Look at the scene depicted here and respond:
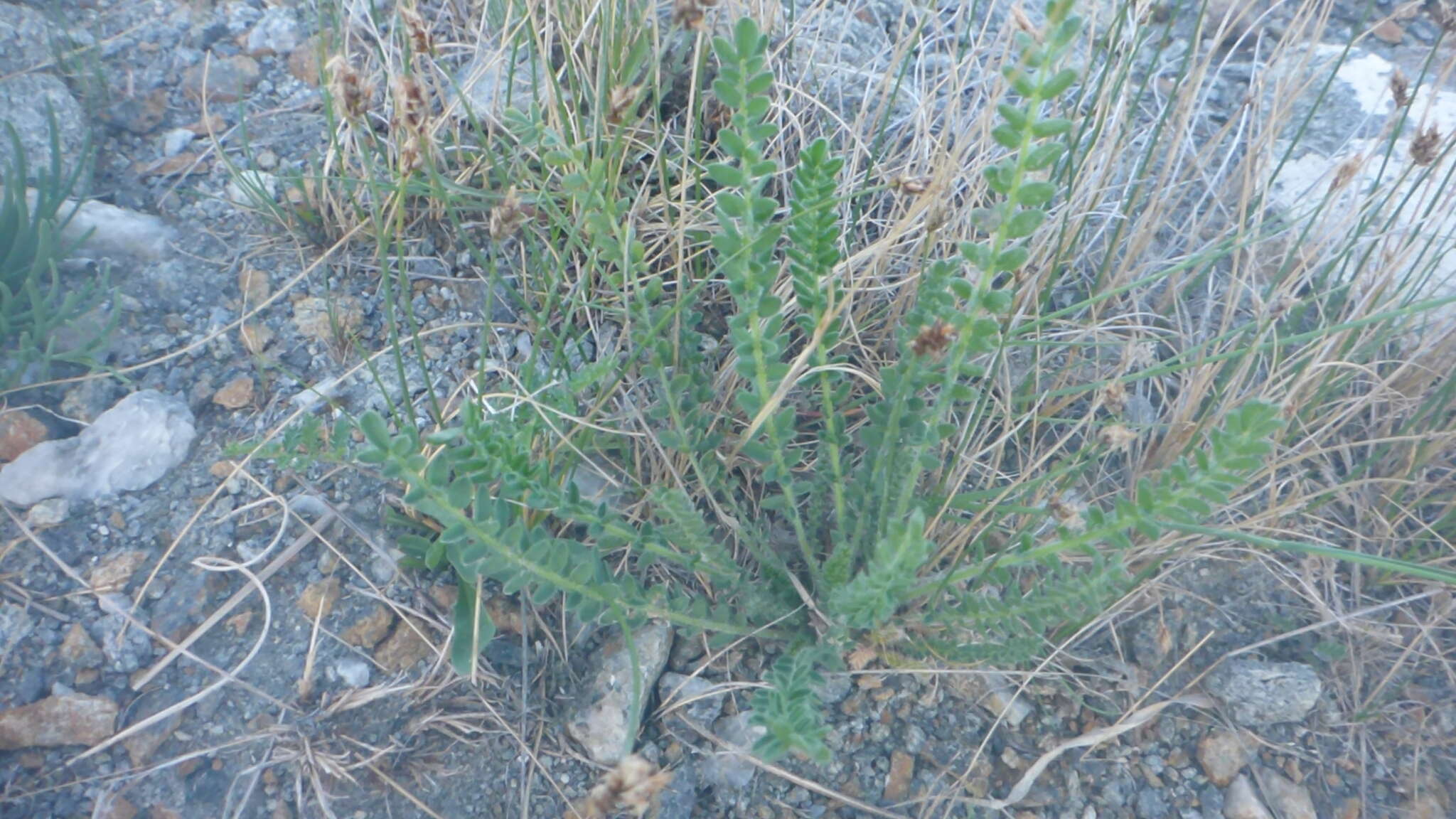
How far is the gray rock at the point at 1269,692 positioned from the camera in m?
1.67

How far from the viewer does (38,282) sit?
5.78 ft

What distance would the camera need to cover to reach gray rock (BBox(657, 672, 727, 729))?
165cm

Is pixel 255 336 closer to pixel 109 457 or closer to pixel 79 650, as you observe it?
pixel 109 457

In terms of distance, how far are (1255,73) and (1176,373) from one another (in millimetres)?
774

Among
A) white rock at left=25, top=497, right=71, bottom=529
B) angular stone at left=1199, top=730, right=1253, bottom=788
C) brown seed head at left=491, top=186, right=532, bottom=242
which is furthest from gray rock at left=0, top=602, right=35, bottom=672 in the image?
angular stone at left=1199, top=730, right=1253, bottom=788

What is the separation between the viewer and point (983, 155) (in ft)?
6.51

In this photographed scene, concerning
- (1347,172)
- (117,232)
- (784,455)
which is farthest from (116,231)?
(1347,172)

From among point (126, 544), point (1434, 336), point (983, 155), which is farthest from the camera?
point (983, 155)

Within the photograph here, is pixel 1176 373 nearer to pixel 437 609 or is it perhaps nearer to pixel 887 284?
pixel 887 284

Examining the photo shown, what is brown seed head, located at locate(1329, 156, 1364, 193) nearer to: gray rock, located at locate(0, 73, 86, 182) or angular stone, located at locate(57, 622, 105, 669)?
angular stone, located at locate(57, 622, 105, 669)

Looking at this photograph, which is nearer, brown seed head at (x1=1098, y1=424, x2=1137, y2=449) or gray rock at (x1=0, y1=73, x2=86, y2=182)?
brown seed head at (x1=1098, y1=424, x2=1137, y2=449)


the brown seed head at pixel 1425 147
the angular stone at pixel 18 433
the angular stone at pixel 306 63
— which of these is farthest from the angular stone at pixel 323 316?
the brown seed head at pixel 1425 147

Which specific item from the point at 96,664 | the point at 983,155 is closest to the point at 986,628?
the point at 983,155

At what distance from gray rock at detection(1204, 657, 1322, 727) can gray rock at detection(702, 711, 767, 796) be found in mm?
807
